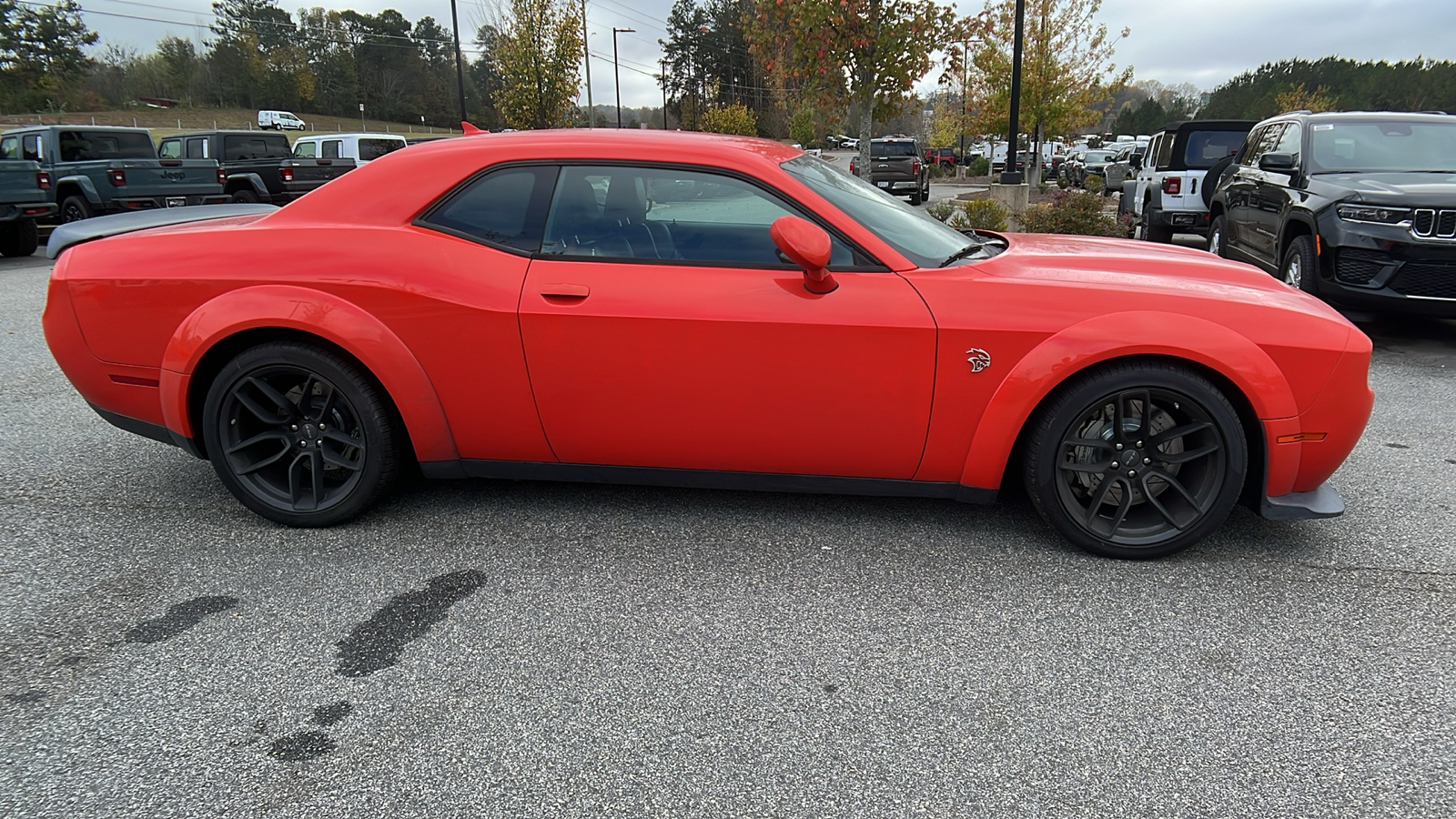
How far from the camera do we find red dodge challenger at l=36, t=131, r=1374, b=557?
3.00 meters

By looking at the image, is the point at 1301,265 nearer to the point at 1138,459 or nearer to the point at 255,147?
the point at 1138,459

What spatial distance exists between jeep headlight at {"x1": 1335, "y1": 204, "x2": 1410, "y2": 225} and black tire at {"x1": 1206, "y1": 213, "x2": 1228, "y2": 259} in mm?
2417

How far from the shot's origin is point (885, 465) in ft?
10.4

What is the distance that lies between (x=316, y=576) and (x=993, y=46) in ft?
99.3

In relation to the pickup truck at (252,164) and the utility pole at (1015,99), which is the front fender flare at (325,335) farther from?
the pickup truck at (252,164)

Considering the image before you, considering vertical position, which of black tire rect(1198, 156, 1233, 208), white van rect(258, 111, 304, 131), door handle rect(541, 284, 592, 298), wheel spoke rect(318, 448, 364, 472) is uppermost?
white van rect(258, 111, 304, 131)

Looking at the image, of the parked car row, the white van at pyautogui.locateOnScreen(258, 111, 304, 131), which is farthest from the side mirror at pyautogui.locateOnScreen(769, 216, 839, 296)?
the white van at pyautogui.locateOnScreen(258, 111, 304, 131)

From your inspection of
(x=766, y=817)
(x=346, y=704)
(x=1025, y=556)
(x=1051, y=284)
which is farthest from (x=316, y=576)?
(x=1051, y=284)

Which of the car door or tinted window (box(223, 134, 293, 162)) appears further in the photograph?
tinted window (box(223, 134, 293, 162))

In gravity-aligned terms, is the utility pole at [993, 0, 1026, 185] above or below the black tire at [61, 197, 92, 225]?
above

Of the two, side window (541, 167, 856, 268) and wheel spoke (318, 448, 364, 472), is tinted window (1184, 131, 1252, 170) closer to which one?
side window (541, 167, 856, 268)

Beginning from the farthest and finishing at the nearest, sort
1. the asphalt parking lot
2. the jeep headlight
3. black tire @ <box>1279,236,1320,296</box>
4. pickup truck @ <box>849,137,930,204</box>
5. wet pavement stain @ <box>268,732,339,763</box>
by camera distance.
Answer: pickup truck @ <box>849,137,930,204</box>
black tire @ <box>1279,236,1320,296</box>
the jeep headlight
wet pavement stain @ <box>268,732,339,763</box>
the asphalt parking lot

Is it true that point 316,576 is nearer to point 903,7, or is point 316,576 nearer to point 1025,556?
point 1025,556

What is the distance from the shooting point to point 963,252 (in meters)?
3.46
